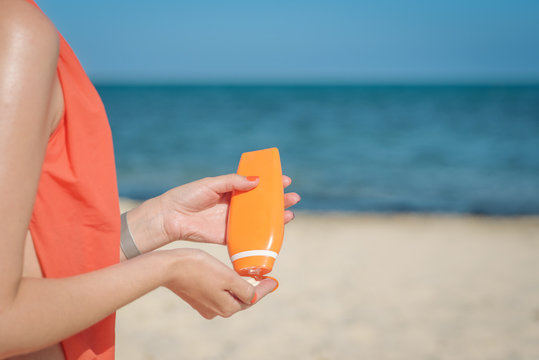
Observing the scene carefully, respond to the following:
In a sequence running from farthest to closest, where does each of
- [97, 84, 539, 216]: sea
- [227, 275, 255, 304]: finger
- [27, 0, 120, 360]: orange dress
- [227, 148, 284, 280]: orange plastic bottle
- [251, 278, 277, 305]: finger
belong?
[97, 84, 539, 216]: sea < [227, 148, 284, 280]: orange plastic bottle < [251, 278, 277, 305]: finger < [227, 275, 255, 304]: finger < [27, 0, 120, 360]: orange dress

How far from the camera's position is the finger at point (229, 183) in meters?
1.49

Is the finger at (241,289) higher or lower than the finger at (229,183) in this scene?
lower

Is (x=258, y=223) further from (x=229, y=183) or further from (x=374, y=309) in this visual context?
(x=374, y=309)

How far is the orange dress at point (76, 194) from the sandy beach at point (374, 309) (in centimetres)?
194

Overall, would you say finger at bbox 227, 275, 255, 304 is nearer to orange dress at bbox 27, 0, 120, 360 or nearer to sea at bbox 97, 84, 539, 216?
orange dress at bbox 27, 0, 120, 360

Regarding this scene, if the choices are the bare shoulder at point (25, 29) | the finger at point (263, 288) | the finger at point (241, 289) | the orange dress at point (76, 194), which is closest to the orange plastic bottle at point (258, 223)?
the finger at point (263, 288)

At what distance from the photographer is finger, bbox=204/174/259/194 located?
1491mm

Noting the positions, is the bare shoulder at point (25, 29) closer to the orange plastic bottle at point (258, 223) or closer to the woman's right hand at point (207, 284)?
the woman's right hand at point (207, 284)

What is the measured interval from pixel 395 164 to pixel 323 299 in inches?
268

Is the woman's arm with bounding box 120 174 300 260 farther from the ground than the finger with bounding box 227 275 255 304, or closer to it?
farther from the ground

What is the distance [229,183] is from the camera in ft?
4.90

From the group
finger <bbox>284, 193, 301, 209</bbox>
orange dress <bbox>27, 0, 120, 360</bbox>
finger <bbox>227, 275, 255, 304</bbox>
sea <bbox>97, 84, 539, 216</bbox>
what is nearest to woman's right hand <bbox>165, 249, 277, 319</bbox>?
finger <bbox>227, 275, 255, 304</bbox>

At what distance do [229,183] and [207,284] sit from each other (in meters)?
0.53

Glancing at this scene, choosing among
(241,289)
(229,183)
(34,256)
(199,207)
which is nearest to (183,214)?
(199,207)
